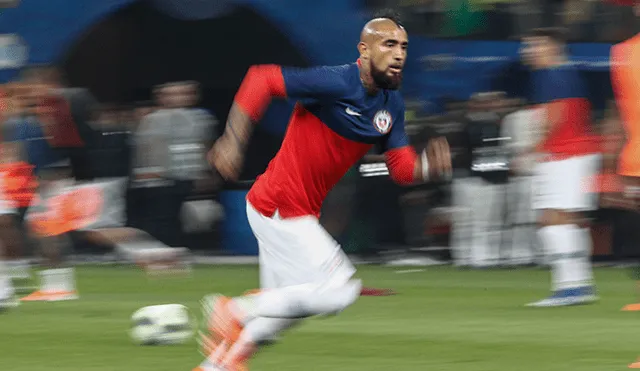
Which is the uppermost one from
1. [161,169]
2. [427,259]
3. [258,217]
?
[258,217]

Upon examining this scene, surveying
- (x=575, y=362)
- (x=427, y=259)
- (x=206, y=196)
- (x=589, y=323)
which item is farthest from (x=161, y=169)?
(x=575, y=362)

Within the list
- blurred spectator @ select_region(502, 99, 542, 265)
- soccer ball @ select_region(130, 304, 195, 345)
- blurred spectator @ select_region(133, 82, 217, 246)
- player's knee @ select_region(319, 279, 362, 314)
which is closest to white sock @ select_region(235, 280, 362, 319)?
player's knee @ select_region(319, 279, 362, 314)

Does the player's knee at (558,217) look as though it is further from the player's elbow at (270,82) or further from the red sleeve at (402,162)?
the player's elbow at (270,82)

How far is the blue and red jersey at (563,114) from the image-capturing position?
11.6 meters

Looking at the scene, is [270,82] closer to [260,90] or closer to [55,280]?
[260,90]

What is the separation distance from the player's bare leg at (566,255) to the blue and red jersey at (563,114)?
511mm

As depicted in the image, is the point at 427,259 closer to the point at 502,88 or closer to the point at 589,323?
the point at 502,88

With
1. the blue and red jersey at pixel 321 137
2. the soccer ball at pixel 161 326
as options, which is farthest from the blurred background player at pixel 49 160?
the blue and red jersey at pixel 321 137

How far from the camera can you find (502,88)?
687 inches

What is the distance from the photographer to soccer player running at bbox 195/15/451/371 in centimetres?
727

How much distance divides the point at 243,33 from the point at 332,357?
10.8 m

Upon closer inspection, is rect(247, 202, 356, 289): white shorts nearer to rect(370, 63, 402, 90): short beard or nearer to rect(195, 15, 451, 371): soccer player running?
rect(195, 15, 451, 371): soccer player running

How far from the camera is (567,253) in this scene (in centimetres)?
1163

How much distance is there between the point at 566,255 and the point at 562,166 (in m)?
0.71
